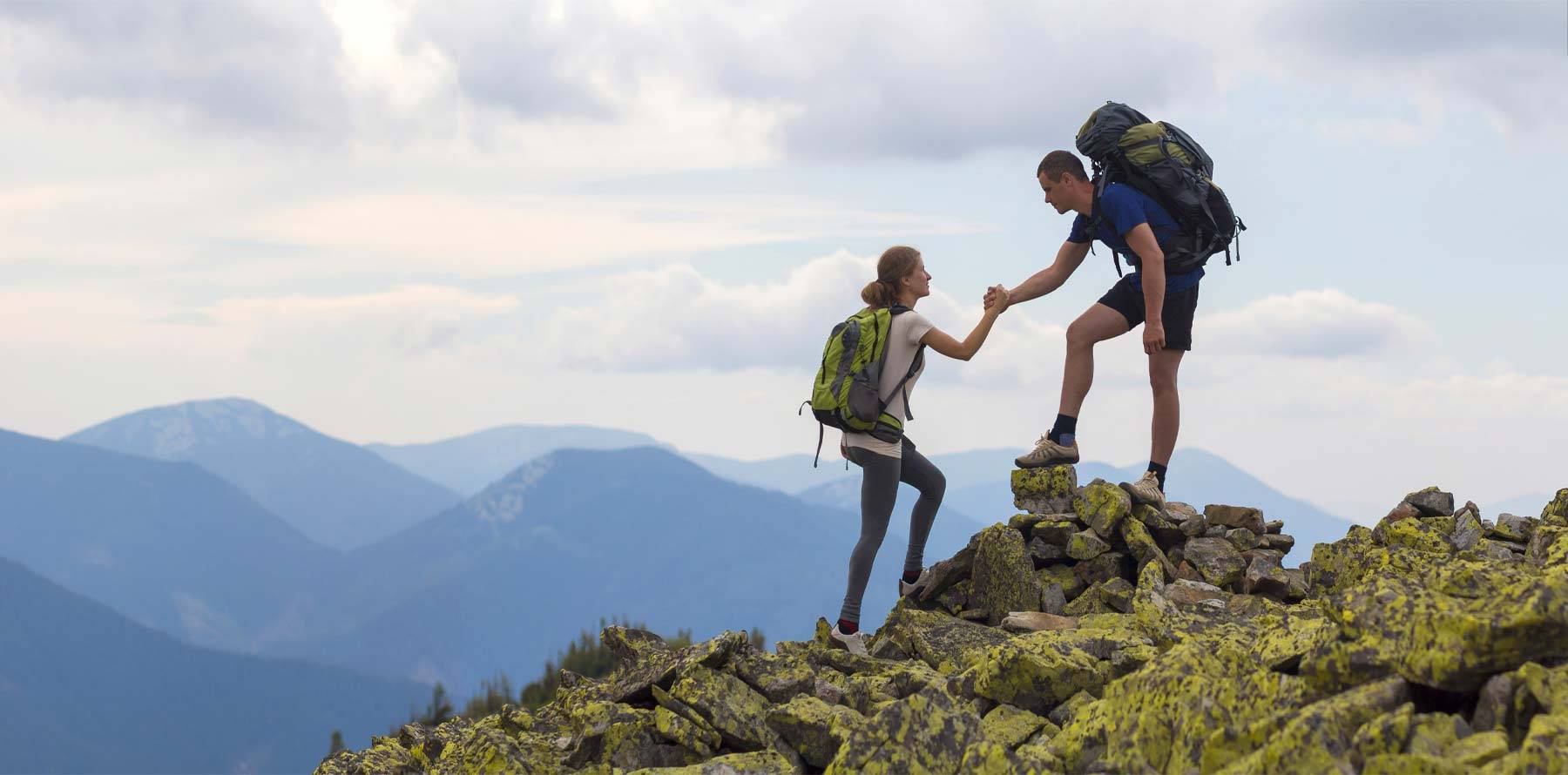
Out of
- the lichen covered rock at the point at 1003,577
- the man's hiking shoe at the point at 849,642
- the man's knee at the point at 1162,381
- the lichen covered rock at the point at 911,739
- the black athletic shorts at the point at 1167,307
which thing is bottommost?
the lichen covered rock at the point at 911,739

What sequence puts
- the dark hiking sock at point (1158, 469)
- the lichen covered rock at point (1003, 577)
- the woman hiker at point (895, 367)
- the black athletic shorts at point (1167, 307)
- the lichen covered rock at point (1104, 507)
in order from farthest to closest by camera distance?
the dark hiking sock at point (1158, 469), the lichen covered rock at point (1104, 507), the lichen covered rock at point (1003, 577), the black athletic shorts at point (1167, 307), the woman hiker at point (895, 367)

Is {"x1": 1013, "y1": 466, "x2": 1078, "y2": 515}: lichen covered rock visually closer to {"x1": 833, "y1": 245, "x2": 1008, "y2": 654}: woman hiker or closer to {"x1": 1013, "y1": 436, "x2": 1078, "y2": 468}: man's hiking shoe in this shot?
{"x1": 1013, "y1": 436, "x2": 1078, "y2": 468}: man's hiking shoe

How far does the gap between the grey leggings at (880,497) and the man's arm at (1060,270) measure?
2371 millimetres

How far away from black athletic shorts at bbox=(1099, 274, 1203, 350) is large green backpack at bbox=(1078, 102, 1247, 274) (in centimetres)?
23

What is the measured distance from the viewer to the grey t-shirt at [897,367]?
1097cm

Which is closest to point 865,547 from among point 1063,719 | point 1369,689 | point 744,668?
point 744,668

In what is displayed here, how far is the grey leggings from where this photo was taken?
11.2 meters

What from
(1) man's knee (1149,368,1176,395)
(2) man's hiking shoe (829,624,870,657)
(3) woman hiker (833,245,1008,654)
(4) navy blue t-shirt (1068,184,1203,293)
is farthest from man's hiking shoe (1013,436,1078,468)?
(2) man's hiking shoe (829,624,870,657)

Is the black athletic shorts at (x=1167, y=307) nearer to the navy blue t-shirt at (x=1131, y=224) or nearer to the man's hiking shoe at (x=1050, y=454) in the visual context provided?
the navy blue t-shirt at (x=1131, y=224)

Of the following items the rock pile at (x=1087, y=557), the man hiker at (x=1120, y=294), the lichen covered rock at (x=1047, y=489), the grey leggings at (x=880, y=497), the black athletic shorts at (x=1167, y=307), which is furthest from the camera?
the lichen covered rock at (x=1047, y=489)

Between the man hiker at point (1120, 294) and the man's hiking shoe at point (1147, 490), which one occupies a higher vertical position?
the man hiker at point (1120, 294)

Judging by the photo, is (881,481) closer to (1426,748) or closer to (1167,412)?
(1167,412)

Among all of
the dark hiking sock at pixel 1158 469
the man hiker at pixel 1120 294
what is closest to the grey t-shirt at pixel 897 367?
the man hiker at pixel 1120 294

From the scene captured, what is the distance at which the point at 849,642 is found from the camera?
12328 mm
